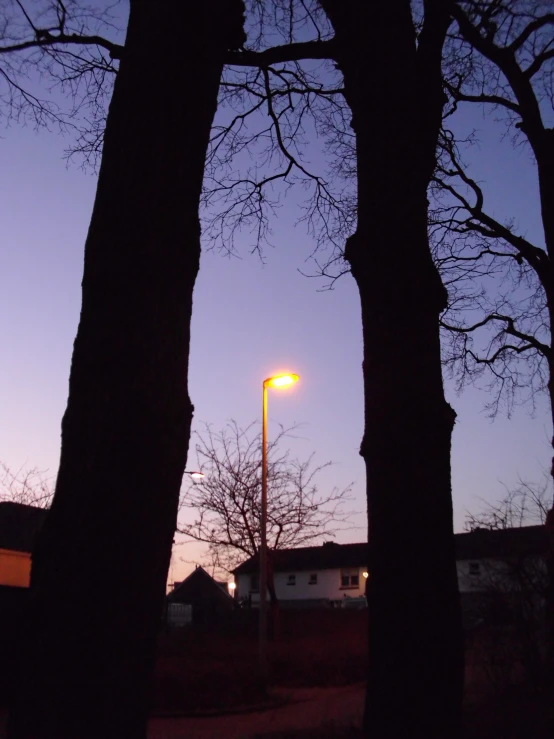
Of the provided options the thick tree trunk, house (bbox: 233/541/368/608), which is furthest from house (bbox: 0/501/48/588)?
house (bbox: 233/541/368/608)

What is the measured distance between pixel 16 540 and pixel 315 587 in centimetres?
3753

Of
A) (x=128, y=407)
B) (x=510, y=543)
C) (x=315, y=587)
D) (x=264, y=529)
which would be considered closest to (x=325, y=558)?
(x=315, y=587)

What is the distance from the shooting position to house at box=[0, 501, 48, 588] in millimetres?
21906

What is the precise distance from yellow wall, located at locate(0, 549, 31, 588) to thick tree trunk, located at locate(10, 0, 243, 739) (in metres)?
20.0

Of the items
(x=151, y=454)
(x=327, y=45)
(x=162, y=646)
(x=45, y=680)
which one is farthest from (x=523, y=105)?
(x=162, y=646)

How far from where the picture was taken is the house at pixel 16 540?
21.9 meters

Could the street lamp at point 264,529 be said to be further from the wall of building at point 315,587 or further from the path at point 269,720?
the wall of building at point 315,587

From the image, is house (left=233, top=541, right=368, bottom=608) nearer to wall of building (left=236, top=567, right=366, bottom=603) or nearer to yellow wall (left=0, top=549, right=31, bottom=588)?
wall of building (left=236, top=567, right=366, bottom=603)

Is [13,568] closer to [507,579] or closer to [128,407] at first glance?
[507,579]

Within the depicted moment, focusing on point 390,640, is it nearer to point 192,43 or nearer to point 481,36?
point 192,43

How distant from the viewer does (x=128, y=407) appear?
3426 mm

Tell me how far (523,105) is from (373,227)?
27.3 ft

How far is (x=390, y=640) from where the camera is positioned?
208 inches

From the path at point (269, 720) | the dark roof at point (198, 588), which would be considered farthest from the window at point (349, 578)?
the path at point (269, 720)
